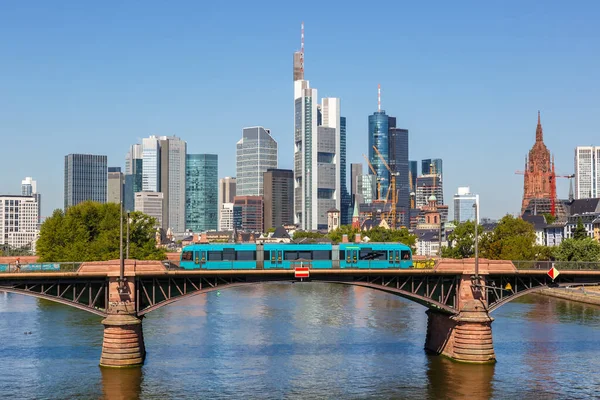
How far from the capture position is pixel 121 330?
80.7m

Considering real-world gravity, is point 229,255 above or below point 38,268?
above

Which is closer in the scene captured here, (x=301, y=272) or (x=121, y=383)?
(x=121, y=383)

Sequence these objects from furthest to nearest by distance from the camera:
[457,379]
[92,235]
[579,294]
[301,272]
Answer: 1. [92,235]
2. [579,294]
3. [301,272]
4. [457,379]

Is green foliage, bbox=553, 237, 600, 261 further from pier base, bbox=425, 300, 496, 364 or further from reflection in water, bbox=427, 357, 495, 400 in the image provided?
reflection in water, bbox=427, 357, 495, 400

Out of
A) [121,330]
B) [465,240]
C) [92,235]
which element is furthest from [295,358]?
[465,240]

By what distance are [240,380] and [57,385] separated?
15.6m

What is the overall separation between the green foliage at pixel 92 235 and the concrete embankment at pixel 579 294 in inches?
2835

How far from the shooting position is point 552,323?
117 meters

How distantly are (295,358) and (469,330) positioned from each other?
17.6 m

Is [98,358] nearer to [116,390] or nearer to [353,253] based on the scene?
[116,390]

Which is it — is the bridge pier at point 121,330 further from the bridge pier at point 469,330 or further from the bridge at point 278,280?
the bridge pier at point 469,330

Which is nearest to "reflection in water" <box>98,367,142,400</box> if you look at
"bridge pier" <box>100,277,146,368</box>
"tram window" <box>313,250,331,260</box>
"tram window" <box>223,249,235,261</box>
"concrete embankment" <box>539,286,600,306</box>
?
"bridge pier" <box>100,277,146,368</box>

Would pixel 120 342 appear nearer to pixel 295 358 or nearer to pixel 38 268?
pixel 38 268

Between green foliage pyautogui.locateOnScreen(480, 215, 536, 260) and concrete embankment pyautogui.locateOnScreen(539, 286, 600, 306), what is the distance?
25.1 feet
